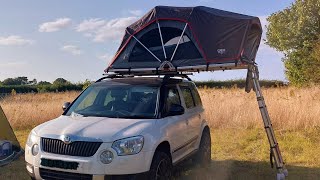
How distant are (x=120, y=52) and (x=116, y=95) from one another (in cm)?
132

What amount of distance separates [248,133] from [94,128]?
7951 millimetres

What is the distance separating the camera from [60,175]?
15.9ft

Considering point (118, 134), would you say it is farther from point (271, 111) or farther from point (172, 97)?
point (271, 111)

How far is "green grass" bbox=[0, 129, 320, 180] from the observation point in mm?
7188

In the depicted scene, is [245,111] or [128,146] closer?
[128,146]

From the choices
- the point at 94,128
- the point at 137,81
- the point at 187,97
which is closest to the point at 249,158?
the point at 187,97

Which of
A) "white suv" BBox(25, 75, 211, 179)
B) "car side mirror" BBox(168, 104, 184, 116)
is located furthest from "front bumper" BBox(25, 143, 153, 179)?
"car side mirror" BBox(168, 104, 184, 116)

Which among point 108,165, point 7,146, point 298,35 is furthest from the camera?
point 298,35

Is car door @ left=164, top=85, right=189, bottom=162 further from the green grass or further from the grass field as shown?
the grass field

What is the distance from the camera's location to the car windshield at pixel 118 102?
571cm

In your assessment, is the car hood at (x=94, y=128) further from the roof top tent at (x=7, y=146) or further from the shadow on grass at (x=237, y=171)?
the roof top tent at (x=7, y=146)

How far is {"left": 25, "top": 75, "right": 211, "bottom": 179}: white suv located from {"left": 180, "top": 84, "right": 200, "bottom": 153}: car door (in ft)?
0.06

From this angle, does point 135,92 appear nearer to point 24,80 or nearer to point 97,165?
point 97,165

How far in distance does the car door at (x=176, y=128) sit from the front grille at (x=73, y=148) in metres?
1.35
